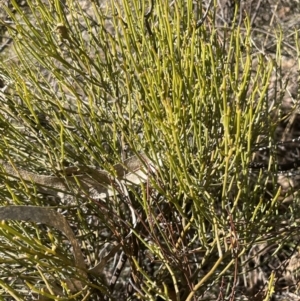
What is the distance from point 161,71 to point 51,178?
76 cm

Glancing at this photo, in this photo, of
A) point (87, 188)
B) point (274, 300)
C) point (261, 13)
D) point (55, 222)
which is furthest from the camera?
point (261, 13)

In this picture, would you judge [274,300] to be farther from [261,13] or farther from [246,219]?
[261,13]

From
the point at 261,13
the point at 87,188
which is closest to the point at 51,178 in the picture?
the point at 87,188

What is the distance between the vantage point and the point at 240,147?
2029mm

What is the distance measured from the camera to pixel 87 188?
2484 millimetres

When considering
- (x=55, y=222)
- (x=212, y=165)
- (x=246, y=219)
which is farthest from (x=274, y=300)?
(x=55, y=222)

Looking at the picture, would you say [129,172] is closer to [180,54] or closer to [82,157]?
[82,157]

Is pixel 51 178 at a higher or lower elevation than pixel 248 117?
lower

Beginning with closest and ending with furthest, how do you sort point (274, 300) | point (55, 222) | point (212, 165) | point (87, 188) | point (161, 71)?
1. point (161, 71)
2. point (55, 222)
3. point (212, 165)
4. point (87, 188)
5. point (274, 300)

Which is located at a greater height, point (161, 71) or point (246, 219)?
point (161, 71)

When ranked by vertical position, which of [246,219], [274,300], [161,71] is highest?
[161,71]

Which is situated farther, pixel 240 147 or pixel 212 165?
pixel 212 165

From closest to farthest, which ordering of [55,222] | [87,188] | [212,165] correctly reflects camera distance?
[55,222]
[212,165]
[87,188]

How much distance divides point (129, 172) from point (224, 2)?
8.92ft
